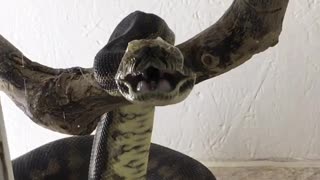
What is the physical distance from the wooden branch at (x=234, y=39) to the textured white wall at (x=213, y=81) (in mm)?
585

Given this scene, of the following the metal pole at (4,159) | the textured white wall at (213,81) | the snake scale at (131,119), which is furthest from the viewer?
the textured white wall at (213,81)

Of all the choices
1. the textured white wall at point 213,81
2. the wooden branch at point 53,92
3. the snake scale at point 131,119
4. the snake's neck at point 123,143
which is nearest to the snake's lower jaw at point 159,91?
the snake scale at point 131,119

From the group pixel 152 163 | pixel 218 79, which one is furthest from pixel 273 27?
pixel 218 79

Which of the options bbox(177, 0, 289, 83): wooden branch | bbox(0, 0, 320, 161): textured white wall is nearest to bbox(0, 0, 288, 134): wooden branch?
bbox(177, 0, 289, 83): wooden branch

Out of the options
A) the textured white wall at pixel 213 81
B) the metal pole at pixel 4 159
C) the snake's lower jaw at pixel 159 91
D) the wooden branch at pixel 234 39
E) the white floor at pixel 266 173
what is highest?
the wooden branch at pixel 234 39

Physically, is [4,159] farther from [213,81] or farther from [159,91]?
[213,81]

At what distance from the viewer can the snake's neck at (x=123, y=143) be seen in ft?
3.23

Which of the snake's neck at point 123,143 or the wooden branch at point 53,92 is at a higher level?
the wooden branch at point 53,92

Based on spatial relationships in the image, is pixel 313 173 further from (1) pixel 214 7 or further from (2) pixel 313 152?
(1) pixel 214 7

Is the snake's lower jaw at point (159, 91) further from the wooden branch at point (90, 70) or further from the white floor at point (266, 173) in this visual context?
the white floor at point (266, 173)

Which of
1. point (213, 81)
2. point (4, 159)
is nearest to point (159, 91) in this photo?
point (4, 159)

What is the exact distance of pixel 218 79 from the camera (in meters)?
1.48

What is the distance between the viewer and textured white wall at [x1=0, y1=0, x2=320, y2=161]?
1.42m

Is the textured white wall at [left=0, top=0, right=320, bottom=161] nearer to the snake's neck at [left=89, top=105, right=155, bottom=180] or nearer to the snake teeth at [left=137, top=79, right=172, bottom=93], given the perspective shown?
the snake's neck at [left=89, top=105, right=155, bottom=180]
